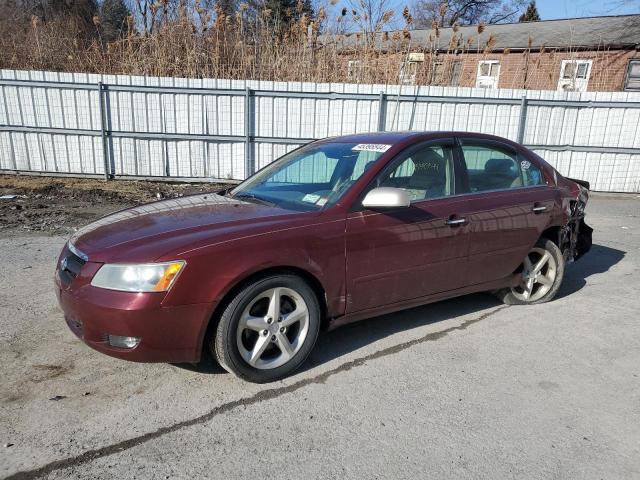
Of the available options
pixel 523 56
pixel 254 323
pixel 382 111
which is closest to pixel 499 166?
pixel 254 323

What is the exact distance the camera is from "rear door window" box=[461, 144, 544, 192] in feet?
13.2

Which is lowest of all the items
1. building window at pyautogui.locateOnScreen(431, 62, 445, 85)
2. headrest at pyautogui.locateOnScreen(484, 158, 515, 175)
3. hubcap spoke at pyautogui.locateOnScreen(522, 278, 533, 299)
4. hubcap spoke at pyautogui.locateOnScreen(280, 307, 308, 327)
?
hubcap spoke at pyautogui.locateOnScreen(522, 278, 533, 299)

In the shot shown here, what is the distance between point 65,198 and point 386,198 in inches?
312

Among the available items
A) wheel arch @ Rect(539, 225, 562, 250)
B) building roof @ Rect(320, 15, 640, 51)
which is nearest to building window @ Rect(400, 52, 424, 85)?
building roof @ Rect(320, 15, 640, 51)

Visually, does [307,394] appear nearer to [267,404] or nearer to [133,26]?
[267,404]

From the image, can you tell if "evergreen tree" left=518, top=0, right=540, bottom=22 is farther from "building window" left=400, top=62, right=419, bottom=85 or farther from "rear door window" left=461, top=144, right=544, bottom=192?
"rear door window" left=461, top=144, right=544, bottom=192

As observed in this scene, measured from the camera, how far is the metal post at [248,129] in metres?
10.5

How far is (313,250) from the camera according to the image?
121 inches

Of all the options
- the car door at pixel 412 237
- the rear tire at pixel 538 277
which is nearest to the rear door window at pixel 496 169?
the car door at pixel 412 237

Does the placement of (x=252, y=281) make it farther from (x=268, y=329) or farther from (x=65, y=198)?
(x=65, y=198)

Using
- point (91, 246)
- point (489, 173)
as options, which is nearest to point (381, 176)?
point (489, 173)

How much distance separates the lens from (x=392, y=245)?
340 cm

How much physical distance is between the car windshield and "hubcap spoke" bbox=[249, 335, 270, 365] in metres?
0.91

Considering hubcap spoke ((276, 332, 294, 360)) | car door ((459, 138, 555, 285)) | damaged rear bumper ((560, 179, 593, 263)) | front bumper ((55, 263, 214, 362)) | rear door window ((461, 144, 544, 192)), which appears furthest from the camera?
damaged rear bumper ((560, 179, 593, 263))
